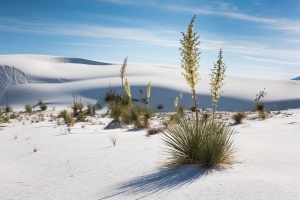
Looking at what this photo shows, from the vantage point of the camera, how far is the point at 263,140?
7160 mm

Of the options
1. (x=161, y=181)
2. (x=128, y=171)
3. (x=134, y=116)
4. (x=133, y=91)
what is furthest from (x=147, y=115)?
(x=133, y=91)

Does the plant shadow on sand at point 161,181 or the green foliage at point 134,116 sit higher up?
the green foliage at point 134,116

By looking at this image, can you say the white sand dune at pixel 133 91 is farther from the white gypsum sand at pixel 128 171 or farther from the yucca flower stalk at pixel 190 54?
the yucca flower stalk at pixel 190 54

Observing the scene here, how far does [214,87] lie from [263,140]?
2690 millimetres

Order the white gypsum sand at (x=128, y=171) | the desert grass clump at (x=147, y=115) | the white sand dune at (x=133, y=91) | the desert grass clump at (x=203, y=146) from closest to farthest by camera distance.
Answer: the white gypsum sand at (x=128, y=171)
the desert grass clump at (x=203, y=146)
the desert grass clump at (x=147, y=115)
the white sand dune at (x=133, y=91)

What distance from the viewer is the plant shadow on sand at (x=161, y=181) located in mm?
3773

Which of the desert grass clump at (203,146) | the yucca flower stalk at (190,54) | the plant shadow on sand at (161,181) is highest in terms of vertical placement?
the yucca flower stalk at (190,54)

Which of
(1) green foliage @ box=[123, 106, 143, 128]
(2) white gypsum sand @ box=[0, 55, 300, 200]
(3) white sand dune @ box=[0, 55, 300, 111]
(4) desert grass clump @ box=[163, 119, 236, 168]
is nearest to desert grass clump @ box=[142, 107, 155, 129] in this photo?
(1) green foliage @ box=[123, 106, 143, 128]

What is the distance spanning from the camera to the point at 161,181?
4.09 meters

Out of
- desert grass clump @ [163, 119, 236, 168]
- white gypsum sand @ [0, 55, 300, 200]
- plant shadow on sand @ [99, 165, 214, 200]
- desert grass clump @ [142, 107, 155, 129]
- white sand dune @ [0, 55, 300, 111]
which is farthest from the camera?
white sand dune @ [0, 55, 300, 111]

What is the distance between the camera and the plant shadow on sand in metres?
3.77

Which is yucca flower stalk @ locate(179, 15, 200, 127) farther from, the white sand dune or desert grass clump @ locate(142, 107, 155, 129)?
the white sand dune

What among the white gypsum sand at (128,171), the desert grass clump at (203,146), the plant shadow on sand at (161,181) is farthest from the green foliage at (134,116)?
the plant shadow on sand at (161,181)

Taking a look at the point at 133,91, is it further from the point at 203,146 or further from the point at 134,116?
the point at 203,146
